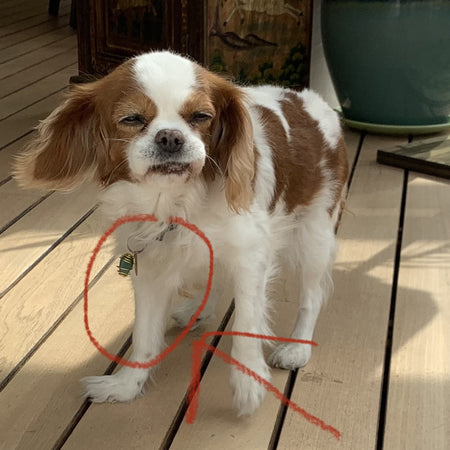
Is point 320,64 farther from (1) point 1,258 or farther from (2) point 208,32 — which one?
(1) point 1,258

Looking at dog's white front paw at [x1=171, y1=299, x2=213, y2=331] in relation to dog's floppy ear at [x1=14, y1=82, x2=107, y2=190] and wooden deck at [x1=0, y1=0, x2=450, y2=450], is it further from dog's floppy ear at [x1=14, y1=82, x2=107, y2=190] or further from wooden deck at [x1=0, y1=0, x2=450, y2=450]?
dog's floppy ear at [x1=14, y1=82, x2=107, y2=190]

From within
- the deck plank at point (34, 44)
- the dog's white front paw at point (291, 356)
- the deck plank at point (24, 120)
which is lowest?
the deck plank at point (34, 44)

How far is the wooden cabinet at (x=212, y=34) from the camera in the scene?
11.8 ft

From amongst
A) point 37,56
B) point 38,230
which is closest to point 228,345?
point 38,230

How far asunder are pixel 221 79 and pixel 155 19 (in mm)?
2082

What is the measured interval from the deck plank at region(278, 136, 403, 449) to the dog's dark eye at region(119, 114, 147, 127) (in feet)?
2.31

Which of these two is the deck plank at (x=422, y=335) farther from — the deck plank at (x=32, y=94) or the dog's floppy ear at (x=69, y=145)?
the deck plank at (x=32, y=94)

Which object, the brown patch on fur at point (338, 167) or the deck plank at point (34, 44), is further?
the deck plank at point (34, 44)

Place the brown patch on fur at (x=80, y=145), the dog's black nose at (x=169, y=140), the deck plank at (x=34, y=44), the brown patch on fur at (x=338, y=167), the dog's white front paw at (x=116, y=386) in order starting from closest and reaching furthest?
1. the dog's black nose at (x=169, y=140)
2. the brown patch on fur at (x=80, y=145)
3. the dog's white front paw at (x=116, y=386)
4. the brown patch on fur at (x=338, y=167)
5. the deck plank at (x=34, y=44)

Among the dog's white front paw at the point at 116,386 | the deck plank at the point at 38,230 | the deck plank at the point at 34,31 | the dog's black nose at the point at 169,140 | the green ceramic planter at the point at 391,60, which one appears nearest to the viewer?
the dog's black nose at the point at 169,140

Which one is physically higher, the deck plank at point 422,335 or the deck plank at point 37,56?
the deck plank at point 422,335

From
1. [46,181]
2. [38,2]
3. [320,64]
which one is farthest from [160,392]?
[38,2]

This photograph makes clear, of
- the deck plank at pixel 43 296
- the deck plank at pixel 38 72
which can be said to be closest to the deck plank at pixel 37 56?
the deck plank at pixel 38 72

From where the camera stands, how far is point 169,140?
1.52 metres
